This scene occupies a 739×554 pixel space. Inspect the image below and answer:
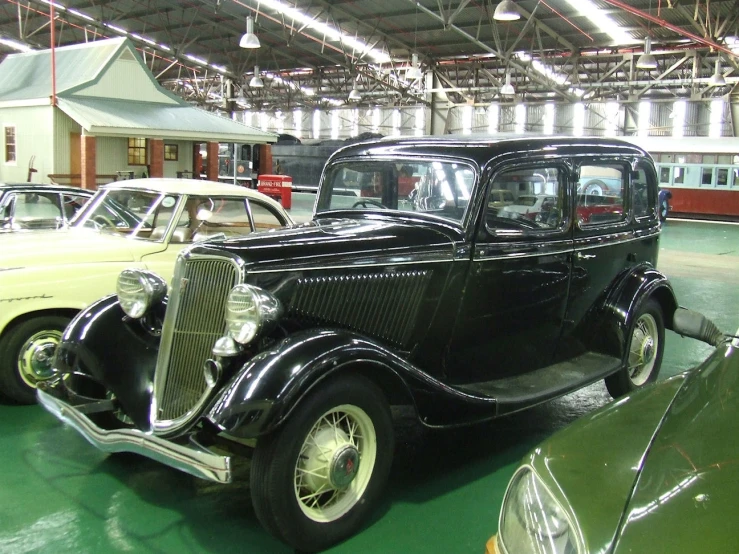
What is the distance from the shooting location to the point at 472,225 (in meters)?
3.78

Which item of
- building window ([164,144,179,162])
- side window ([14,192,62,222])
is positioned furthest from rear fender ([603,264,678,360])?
building window ([164,144,179,162])

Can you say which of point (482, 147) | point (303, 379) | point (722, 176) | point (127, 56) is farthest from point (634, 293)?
point (722, 176)

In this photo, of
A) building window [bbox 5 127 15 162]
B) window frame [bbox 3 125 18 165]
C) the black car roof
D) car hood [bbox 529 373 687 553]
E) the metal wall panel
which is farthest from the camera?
building window [bbox 5 127 15 162]

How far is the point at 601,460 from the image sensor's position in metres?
1.93

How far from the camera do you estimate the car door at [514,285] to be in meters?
3.85

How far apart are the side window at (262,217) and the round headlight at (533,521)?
4047 mm

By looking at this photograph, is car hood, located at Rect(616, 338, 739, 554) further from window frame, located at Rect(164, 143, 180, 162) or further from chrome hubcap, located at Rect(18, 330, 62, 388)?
window frame, located at Rect(164, 143, 180, 162)

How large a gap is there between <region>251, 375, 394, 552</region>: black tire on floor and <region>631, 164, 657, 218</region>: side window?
2.88 m

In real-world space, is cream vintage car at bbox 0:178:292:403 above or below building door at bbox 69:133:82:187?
below

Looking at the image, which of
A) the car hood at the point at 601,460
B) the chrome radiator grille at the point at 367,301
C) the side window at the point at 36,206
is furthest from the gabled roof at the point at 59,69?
the car hood at the point at 601,460

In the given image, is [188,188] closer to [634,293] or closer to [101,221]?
[101,221]

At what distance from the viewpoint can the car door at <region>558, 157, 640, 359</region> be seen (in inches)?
175

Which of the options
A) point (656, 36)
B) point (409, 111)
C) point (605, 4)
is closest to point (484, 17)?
point (605, 4)

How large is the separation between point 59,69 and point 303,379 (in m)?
19.4
